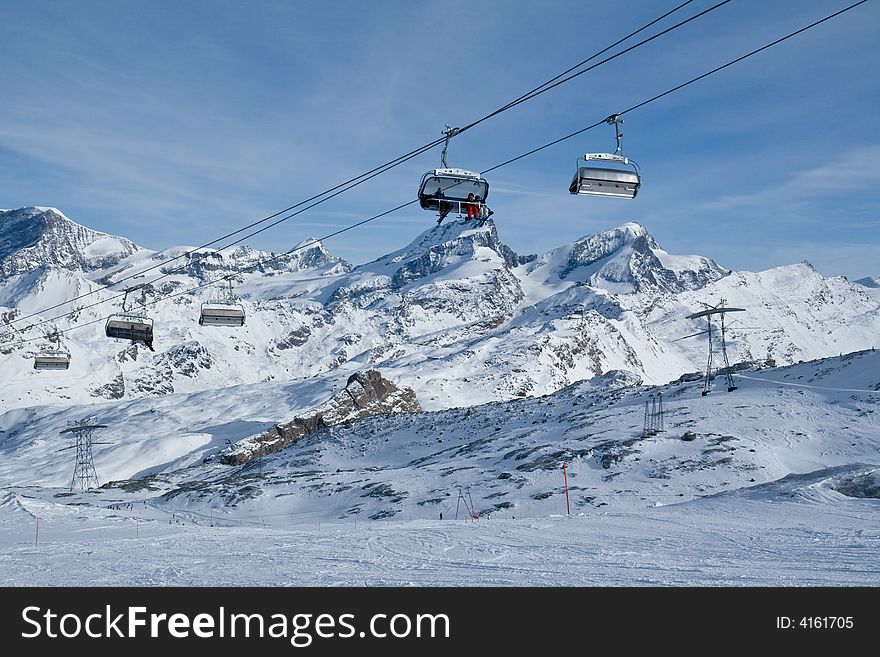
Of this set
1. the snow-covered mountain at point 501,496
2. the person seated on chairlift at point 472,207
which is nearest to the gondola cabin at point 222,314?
the snow-covered mountain at point 501,496

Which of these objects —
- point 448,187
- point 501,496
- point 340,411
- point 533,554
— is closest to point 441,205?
point 448,187

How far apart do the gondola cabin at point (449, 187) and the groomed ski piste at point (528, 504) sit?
7704mm

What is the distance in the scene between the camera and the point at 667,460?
154 ft

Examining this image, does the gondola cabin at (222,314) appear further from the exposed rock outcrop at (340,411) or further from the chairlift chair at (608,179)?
the exposed rock outcrop at (340,411)

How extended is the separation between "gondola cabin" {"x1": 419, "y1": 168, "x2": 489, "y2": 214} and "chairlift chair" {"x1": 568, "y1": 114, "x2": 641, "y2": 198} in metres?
Answer: 2.47

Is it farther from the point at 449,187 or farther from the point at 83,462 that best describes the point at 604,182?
the point at 83,462

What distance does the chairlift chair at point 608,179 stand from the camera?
1614 cm

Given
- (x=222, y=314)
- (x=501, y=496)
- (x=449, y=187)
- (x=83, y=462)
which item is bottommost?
(x=501, y=496)

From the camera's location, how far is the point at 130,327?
3062cm

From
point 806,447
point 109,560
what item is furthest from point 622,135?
point 806,447

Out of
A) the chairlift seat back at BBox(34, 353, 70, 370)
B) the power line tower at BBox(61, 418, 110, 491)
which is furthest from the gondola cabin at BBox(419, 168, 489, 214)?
the power line tower at BBox(61, 418, 110, 491)

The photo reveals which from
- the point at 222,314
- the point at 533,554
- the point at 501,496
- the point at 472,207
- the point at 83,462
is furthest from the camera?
the point at 83,462

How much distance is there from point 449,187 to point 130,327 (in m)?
18.0
